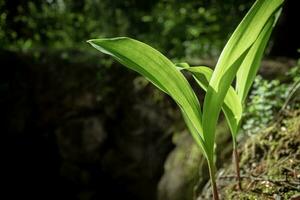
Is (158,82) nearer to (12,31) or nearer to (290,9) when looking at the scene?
(290,9)

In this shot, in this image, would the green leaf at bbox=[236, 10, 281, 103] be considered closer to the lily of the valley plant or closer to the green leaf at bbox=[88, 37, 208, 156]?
the lily of the valley plant

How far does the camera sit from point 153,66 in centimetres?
76

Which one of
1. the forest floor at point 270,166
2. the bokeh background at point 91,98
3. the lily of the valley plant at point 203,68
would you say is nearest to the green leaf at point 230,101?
the lily of the valley plant at point 203,68

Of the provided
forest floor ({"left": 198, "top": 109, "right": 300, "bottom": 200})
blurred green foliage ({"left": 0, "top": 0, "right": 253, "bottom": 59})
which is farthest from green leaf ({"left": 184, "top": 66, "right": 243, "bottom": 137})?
blurred green foliage ({"left": 0, "top": 0, "right": 253, "bottom": 59})

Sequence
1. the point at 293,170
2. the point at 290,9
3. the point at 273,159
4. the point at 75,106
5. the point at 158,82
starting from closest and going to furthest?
the point at 158,82 < the point at 293,170 < the point at 273,159 < the point at 290,9 < the point at 75,106

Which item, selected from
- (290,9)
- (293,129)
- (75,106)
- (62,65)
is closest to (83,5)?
(62,65)

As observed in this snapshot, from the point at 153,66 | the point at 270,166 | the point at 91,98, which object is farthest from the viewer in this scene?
the point at 91,98

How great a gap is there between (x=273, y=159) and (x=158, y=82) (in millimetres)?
623

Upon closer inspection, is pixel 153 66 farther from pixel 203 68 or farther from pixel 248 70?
pixel 248 70

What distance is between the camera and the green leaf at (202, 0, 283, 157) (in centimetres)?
74

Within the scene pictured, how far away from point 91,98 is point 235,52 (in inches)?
105

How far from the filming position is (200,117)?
2.74ft

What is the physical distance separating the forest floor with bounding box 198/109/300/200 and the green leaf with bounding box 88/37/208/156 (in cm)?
33

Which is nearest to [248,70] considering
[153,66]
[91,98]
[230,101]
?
[230,101]
